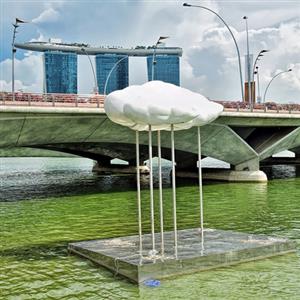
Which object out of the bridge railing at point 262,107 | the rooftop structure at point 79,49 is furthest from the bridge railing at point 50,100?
the rooftop structure at point 79,49

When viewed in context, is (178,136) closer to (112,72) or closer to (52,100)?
(52,100)

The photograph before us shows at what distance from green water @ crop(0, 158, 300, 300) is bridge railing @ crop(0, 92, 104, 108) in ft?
19.1

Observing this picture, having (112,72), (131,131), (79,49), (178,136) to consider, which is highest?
(79,49)

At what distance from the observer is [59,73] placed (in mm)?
89625

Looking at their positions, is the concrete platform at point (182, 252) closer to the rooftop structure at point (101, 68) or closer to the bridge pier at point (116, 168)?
the bridge pier at point (116, 168)

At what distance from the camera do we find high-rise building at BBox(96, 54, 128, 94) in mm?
98188

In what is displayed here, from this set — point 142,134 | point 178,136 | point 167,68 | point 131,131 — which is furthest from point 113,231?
point 167,68

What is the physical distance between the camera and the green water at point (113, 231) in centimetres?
1159

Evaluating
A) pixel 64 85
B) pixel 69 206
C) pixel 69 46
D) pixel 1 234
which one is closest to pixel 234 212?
pixel 69 206

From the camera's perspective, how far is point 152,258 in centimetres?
1273

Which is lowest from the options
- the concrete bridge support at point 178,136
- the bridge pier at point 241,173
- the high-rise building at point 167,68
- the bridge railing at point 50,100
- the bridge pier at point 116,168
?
the bridge pier at point 241,173

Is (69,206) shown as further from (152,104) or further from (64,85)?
(64,85)

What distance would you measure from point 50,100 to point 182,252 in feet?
65.7

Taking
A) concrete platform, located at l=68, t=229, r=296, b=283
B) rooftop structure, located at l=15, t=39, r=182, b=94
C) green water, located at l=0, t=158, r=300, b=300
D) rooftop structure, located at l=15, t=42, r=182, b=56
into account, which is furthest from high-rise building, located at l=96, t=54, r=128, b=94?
concrete platform, located at l=68, t=229, r=296, b=283
